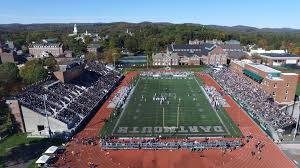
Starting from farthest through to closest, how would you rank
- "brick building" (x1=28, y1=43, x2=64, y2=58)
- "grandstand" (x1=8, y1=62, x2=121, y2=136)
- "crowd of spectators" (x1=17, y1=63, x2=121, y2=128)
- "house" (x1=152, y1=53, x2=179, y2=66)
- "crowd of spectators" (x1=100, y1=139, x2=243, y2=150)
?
"brick building" (x1=28, y1=43, x2=64, y2=58) < "house" (x1=152, y1=53, x2=179, y2=66) < "crowd of spectators" (x1=17, y1=63, x2=121, y2=128) < "grandstand" (x1=8, y1=62, x2=121, y2=136) < "crowd of spectators" (x1=100, y1=139, x2=243, y2=150)

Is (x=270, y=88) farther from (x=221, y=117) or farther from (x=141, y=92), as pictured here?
(x=141, y=92)

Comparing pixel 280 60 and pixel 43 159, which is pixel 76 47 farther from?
pixel 43 159

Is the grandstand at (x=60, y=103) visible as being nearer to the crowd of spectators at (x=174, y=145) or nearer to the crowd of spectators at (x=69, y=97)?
the crowd of spectators at (x=69, y=97)

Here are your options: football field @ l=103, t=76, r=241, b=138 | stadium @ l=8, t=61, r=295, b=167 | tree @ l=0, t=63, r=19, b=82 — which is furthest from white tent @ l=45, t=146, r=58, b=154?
tree @ l=0, t=63, r=19, b=82

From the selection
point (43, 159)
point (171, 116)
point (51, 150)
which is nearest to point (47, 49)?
point (171, 116)

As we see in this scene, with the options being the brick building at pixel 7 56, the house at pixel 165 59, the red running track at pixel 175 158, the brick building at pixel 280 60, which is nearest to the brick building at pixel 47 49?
the brick building at pixel 7 56

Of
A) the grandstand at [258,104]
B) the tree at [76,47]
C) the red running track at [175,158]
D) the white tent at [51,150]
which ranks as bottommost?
the red running track at [175,158]

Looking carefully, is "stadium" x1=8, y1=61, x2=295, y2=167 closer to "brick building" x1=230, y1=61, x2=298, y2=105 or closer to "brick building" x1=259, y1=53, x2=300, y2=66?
"brick building" x1=230, y1=61, x2=298, y2=105
